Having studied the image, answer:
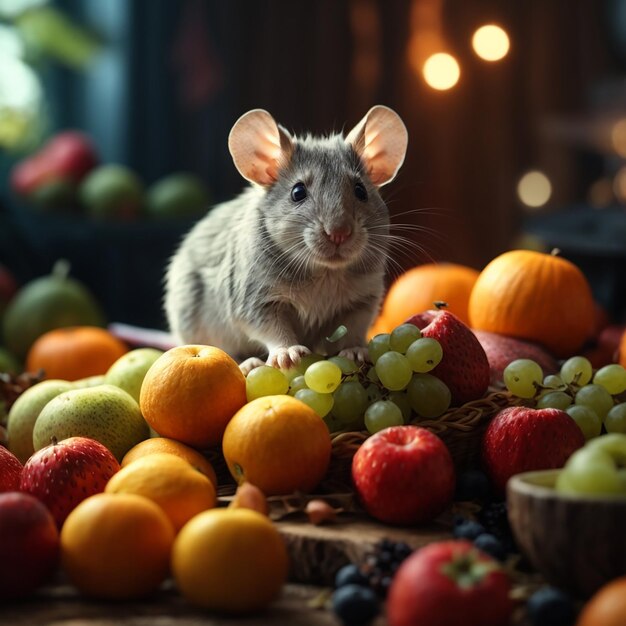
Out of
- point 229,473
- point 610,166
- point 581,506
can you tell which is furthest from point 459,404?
point 610,166

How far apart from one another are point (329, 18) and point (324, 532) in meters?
3.82

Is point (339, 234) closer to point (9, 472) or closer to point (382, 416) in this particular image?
point (382, 416)

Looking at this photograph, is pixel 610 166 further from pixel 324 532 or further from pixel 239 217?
pixel 324 532

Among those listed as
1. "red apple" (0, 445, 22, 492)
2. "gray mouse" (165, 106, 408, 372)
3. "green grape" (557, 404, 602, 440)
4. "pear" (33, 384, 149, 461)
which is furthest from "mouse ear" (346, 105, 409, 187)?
"red apple" (0, 445, 22, 492)

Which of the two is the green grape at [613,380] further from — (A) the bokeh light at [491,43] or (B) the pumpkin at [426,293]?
(A) the bokeh light at [491,43]

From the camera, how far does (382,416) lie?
6.04 ft

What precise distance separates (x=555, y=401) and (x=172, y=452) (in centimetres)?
83

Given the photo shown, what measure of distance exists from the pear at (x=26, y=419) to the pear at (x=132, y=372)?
0.44 ft

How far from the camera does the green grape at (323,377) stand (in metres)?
1.88

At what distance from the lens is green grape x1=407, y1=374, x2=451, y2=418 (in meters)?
1.92

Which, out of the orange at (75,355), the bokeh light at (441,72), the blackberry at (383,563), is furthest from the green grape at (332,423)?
the bokeh light at (441,72)

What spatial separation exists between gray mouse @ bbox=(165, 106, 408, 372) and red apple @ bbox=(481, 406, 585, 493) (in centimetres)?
40

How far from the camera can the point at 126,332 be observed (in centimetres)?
355

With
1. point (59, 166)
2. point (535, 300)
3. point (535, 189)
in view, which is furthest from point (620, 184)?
point (535, 300)
